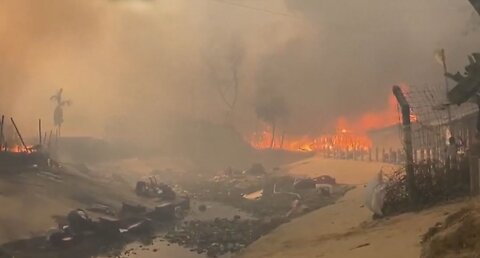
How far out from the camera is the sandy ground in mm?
7156

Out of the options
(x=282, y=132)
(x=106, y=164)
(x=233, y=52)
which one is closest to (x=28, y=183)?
(x=106, y=164)

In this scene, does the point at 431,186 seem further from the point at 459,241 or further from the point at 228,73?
the point at 228,73

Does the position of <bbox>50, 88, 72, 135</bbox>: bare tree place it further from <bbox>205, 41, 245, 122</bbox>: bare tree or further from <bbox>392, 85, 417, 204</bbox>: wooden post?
<bbox>392, 85, 417, 204</bbox>: wooden post

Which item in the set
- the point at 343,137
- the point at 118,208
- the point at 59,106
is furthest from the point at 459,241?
the point at 343,137

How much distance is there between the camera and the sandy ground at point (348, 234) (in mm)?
7156

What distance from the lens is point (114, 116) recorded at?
2683cm

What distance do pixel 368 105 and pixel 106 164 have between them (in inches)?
688

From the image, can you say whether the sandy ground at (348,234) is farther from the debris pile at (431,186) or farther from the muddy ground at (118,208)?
the muddy ground at (118,208)

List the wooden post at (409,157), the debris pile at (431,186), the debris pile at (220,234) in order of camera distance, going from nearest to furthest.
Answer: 1. the debris pile at (431,186)
2. the wooden post at (409,157)
3. the debris pile at (220,234)

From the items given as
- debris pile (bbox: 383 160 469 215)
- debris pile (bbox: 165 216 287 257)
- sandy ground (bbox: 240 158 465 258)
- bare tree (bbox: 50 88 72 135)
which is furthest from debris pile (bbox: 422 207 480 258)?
bare tree (bbox: 50 88 72 135)

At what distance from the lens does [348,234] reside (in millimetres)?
9547

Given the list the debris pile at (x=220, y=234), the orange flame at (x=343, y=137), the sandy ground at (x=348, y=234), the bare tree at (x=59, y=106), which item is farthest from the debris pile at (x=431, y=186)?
the orange flame at (x=343, y=137)

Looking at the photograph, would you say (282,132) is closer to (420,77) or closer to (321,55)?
(321,55)

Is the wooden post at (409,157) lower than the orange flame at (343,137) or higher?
lower
